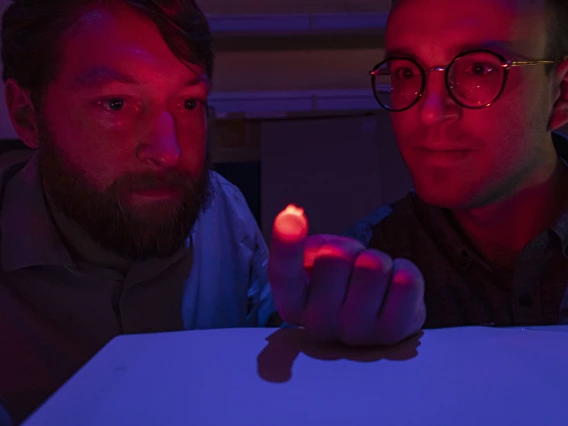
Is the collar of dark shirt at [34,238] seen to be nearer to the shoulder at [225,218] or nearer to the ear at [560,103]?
the shoulder at [225,218]

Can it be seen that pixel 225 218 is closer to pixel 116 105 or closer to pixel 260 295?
pixel 260 295

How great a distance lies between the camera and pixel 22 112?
849mm

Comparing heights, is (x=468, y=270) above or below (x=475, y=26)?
below

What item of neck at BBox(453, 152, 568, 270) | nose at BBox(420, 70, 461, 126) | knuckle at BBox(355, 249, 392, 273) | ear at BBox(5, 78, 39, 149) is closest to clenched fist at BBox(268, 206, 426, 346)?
knuckle at BBox(355, 249, 392, 273)

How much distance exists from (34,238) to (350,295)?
557mm

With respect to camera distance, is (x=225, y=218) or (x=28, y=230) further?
(x=225, y=218)

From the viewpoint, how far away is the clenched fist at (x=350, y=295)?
446 millimetres

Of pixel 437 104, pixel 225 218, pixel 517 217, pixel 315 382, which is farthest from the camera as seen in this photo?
pixel 225 218

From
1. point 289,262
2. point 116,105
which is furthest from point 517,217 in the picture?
point 116,105

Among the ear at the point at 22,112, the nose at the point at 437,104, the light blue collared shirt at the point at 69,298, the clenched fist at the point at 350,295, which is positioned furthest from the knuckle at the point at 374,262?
the ear at the point at 22,112

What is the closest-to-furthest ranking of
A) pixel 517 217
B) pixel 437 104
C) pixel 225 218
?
pixel 437 104 → pixel 517 217 → pixel 225 218

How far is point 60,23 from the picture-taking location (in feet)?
2.55

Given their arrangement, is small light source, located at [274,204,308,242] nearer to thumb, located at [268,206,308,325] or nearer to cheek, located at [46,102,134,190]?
thumb, located at [268,206,308,325]

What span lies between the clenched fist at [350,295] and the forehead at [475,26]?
41 cm
